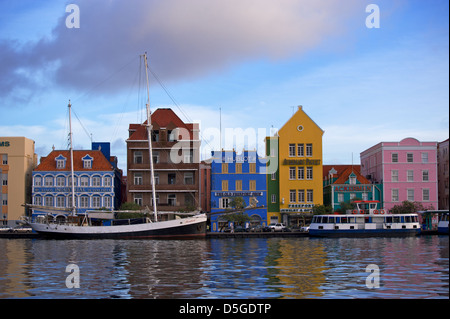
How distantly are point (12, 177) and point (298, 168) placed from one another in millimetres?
48704

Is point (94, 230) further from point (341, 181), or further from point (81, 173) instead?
point (341, 181)

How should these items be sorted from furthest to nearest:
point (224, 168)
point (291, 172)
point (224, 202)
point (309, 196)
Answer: point (291, 172) < point (309, 196) < point (224, 168) < point (224, 202)

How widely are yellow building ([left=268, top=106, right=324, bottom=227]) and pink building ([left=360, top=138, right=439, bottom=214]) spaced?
11.6 metres

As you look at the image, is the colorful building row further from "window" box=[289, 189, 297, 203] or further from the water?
the water

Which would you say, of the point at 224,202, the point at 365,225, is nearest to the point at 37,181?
the point at 224,202

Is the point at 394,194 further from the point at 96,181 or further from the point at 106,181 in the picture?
the point at 96,181

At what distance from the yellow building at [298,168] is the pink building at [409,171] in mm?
11569

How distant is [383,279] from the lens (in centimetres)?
2995

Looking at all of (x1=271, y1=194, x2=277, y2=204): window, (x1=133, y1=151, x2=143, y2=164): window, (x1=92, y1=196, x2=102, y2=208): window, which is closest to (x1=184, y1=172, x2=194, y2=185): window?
(x1=133, y1=151, x2=143, y2=164): window

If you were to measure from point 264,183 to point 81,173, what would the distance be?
3050cm

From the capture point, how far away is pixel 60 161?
10075cm

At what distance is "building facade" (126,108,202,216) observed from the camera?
321ft

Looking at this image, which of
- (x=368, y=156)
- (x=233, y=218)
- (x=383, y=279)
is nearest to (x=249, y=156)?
(x=233, y=218)

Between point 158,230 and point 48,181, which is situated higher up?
point 48,181
